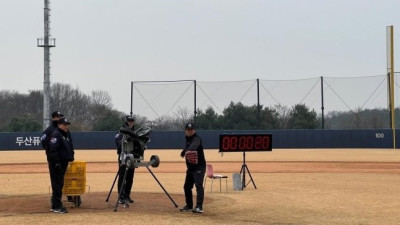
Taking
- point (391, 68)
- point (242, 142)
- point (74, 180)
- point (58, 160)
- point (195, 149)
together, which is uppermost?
point (391, 68)

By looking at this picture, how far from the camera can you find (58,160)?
43.0 ft

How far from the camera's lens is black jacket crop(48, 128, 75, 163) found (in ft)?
42.8

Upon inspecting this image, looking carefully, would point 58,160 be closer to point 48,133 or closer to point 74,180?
point 48,133

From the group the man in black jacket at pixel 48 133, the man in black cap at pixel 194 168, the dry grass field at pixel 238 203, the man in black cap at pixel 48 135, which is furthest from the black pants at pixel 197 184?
the man in black jacket at pixel 48 133

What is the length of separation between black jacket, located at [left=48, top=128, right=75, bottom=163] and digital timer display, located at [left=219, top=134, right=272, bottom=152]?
6.26 m

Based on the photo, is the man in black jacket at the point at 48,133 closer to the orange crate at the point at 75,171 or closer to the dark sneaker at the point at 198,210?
the orange crate at the point at 75,171

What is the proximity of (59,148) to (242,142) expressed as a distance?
283 inches

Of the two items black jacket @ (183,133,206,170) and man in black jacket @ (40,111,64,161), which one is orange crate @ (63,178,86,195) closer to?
man in black jacket @ (40,111,64,161)

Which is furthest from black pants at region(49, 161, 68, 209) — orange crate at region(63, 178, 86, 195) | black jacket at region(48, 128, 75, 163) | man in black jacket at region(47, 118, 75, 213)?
orange crate at region(63, 178, 86, 195)

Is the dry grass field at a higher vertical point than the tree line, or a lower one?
lower

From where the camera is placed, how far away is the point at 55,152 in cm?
1304

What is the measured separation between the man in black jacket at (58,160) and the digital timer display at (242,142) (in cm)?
633

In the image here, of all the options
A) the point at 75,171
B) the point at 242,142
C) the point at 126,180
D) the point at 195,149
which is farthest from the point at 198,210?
the point at 242,142

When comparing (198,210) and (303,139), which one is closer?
(198,210)
